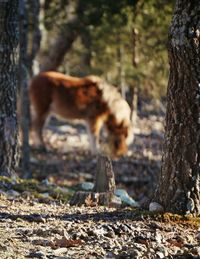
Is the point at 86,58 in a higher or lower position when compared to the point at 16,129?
higher

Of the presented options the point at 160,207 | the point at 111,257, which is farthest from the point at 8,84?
the point at 111,257

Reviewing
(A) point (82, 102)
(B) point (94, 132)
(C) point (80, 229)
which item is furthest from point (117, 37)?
(C) point (80, 229)

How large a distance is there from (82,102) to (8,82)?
385 inches

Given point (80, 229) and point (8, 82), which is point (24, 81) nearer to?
point (8, 82)

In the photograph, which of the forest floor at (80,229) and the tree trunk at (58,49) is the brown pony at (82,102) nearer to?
the tree trunk at (58,49)

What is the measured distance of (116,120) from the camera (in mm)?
18531

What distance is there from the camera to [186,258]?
5059 millimetres

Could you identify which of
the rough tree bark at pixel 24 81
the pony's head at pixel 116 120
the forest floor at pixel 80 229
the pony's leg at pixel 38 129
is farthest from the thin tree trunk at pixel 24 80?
the pony's head at pixel 116 120

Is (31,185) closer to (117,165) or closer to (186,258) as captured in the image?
(186,258)

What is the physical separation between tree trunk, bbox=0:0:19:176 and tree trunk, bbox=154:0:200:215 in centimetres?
312

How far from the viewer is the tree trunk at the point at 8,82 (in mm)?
8445

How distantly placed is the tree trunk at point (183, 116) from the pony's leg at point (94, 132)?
36.6ft

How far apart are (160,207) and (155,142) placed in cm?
1284

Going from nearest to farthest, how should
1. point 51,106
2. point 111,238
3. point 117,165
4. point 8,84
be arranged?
point 111,238 < point 8,84 < point 117,165 < point 51,106
